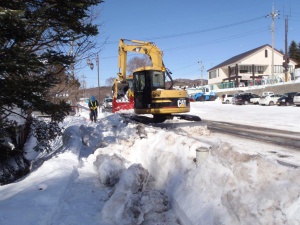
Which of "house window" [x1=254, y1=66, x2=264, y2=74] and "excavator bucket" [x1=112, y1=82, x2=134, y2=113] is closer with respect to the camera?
"excavator bucket" [x1=112, y1=82, x2=134, y2=113]

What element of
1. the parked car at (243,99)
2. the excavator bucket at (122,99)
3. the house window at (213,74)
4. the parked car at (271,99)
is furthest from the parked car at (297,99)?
the house window at (213,74)

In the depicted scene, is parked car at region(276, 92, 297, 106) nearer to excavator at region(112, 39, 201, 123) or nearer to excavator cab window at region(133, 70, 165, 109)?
excavator at region(112, 39, 201, 123)

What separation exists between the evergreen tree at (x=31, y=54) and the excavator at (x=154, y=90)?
604cm

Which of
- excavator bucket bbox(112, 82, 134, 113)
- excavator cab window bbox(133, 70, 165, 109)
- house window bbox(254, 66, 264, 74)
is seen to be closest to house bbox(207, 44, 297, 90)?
house window bbox(254, 66, 264, 74)

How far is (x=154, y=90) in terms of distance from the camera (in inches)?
574

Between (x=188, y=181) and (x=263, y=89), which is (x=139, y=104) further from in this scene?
(x=263, y=89)

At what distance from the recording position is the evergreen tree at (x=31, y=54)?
5098 mm

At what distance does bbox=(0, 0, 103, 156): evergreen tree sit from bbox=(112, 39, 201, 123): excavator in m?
6.04

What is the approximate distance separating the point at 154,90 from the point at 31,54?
30.5 ft

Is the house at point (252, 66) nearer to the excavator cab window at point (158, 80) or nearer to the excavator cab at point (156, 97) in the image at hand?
the excavator cab window at point (158, 80)

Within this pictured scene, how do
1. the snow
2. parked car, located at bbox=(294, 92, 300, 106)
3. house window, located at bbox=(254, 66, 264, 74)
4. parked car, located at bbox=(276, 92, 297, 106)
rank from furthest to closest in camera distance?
house window, located at bbox=(254, 66, 264, 74), parked car, located at bbox=(276, 92, 297, 106), parked car, located at bbox=(294, 92, 300, 106), the snow

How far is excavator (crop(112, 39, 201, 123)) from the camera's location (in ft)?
46.2

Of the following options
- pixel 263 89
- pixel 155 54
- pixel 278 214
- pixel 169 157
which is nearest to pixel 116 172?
pixel 169 157

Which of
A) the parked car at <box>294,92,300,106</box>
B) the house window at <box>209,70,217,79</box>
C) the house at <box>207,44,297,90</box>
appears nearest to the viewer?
the parked car at <box>294,92,300,106</box>
